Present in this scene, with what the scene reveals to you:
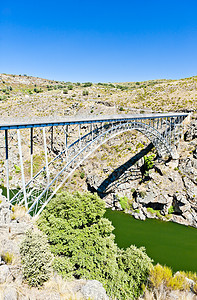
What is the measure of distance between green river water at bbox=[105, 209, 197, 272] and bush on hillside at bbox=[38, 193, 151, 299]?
7920 mm

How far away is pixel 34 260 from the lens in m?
6.53

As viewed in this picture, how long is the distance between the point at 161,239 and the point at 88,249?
13582 millimetres

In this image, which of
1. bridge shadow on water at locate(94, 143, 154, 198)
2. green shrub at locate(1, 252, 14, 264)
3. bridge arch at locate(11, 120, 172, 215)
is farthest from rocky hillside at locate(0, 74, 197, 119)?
green shrub at locate(1, 252, 14, 264)

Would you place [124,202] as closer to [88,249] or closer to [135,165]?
[135,165]

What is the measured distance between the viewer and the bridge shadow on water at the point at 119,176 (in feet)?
93.8

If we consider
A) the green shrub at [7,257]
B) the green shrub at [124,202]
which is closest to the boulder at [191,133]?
the green shrub at [124,202]

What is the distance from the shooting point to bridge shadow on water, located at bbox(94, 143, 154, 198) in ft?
93.8

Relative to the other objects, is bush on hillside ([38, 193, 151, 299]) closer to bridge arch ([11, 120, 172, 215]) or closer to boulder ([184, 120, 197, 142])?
bridge arch ([11, 120, 172, 215])

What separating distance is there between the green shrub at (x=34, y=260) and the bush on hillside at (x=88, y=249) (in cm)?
158

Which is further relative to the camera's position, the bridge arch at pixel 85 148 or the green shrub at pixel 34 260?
the bridge arch at pixel 85 148

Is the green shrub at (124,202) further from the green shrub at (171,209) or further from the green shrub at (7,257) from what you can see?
the green shrub at (7,257)

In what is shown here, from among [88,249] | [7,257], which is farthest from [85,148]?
[7,257]

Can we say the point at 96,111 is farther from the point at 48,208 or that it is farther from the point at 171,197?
the point at 48,208

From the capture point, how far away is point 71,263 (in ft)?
28.0
